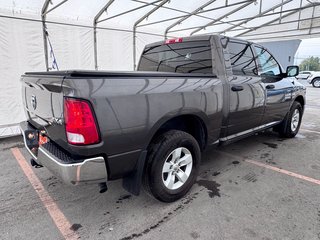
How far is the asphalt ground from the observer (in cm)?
208

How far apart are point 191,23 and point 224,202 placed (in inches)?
347

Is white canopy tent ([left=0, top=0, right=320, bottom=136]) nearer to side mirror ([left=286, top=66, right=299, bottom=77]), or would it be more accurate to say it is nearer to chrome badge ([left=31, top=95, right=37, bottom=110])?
chrome badge ([left=31, top=95, right=37, bottom=110])

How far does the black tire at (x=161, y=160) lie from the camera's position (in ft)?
7.29

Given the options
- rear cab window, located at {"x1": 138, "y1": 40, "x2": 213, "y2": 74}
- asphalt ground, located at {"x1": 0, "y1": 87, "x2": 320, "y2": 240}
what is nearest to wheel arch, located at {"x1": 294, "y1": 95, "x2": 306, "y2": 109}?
asphalt ground, located at {"x1": 0, "y1": 87, "x2": 320, "y2": 240}

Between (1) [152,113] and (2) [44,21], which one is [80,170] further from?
(2) [44,21]

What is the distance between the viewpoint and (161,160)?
226 cm

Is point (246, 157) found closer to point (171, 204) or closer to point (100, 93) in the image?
point (171, 204)

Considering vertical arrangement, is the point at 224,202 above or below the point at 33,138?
below

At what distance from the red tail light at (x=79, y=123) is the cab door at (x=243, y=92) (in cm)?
187

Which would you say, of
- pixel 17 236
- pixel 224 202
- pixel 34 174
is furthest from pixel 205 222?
pixel 34 174

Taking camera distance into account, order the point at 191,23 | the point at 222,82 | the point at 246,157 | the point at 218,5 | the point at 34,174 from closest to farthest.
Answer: the point at 222,82
the point at 34,174
the point at 246,157
the point at 218,5
the point at 191,23

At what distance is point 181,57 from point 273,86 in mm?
1681

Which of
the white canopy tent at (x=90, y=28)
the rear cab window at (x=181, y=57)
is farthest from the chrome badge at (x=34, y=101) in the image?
the white canopy tent at (x=90, y=28)

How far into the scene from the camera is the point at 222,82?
280cm
